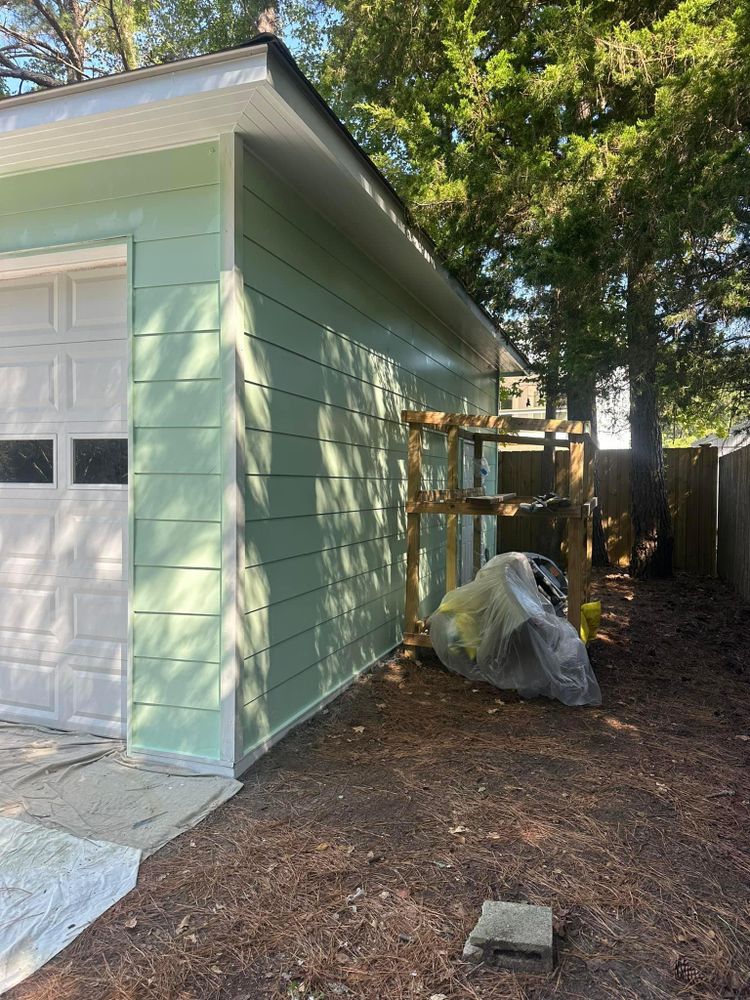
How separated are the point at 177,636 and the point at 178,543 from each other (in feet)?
1.47

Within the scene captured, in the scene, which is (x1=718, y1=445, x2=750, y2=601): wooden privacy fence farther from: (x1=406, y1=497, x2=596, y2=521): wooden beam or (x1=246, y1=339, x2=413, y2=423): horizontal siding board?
(x1=246, y1=339, x2=413, y2=423): horizontal siding board

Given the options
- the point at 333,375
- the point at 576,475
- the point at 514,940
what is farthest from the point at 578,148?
the point at 514,940

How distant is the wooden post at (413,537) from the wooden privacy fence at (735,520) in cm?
468

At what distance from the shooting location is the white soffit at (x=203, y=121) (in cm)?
273

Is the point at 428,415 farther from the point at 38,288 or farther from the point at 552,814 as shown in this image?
the point at 552,814

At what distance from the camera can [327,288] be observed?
14.0 ft

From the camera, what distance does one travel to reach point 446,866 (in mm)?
2512

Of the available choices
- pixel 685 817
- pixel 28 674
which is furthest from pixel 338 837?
pixel 28 674

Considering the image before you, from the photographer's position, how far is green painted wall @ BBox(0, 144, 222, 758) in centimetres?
318

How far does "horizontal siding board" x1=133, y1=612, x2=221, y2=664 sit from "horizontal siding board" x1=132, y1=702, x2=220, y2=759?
0.26 metres

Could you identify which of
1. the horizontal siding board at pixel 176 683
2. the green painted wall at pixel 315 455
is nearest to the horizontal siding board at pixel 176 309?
the green painted wall at pixel 315 455

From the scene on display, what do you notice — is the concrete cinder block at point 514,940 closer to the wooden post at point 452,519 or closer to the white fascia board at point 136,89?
the white fascia board at point 136,89

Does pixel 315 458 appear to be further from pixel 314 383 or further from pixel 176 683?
pixel 176 683

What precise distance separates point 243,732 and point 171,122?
283 centimetres
